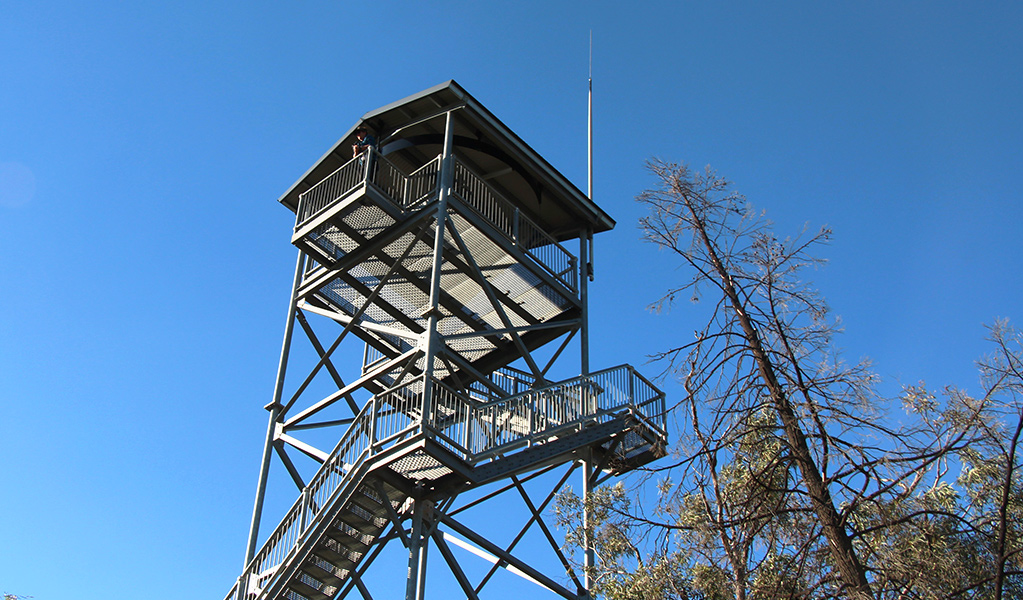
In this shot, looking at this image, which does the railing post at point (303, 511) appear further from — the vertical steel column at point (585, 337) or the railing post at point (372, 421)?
the vertical steel column at point (585, 337)

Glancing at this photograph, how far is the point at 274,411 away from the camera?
19281 mm

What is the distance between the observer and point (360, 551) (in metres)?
17.0

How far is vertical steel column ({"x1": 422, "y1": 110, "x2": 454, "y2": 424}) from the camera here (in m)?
15.8

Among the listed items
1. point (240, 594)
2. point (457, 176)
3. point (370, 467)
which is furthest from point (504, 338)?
point (240, 594)

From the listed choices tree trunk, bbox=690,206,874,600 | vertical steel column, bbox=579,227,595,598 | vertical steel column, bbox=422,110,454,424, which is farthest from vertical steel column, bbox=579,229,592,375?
tree trunk, bbox=690,206,874,600

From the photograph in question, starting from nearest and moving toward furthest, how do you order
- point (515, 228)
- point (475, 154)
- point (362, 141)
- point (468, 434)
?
point (468, 434)
point (515, 228)
point (362, 141)
point (475, 154)

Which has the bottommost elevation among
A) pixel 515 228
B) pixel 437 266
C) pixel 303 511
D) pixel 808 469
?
pixel 808 469

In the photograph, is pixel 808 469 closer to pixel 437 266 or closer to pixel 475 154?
pixel 437 266

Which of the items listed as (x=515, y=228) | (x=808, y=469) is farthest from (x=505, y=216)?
(x=808, y=469)

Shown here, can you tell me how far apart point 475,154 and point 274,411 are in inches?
262

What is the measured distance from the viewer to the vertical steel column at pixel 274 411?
17906mm

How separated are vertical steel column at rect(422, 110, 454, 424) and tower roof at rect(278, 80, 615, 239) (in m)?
0.53

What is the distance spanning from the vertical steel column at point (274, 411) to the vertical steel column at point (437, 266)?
3767 mm

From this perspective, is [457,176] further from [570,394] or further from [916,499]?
[916,499]
